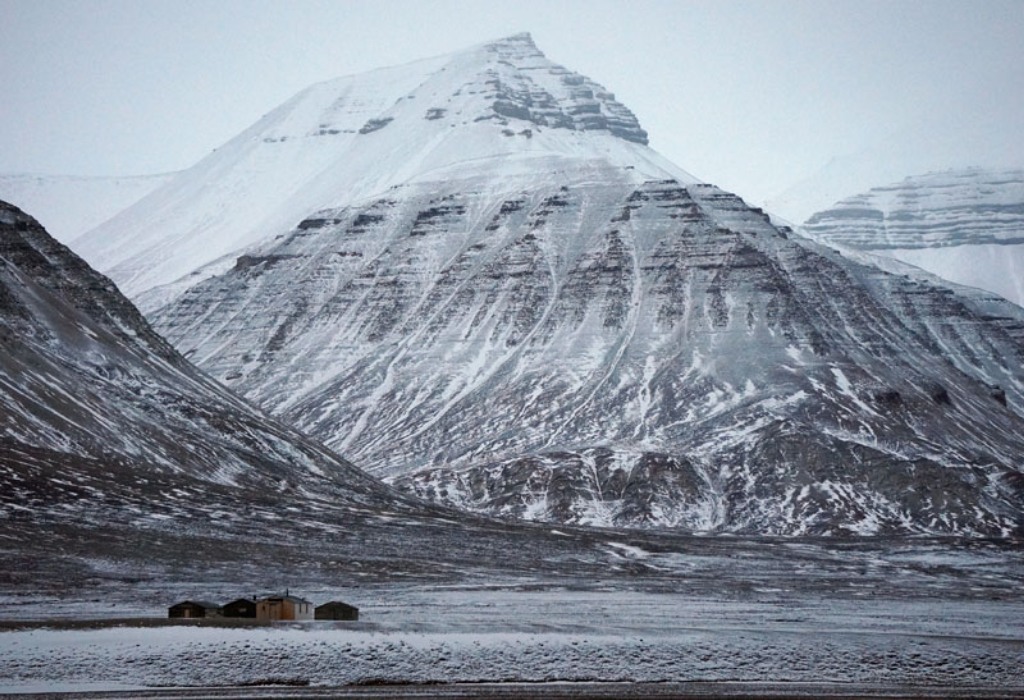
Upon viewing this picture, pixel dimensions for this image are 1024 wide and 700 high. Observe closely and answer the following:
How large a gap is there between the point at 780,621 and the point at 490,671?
113ft

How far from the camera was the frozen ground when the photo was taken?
A: 6575 cm

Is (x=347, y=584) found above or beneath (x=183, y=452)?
beneath

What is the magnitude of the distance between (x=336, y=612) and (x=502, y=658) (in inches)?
786

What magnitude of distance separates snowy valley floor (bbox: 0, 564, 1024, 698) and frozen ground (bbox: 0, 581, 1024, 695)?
84 mm

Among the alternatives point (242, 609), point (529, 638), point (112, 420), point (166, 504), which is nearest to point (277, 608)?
point (242, 609)

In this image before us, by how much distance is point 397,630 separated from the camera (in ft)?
257

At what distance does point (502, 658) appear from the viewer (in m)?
69.4

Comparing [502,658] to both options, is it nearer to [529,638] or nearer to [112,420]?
[529,638]

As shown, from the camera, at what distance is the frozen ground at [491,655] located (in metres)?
65.8

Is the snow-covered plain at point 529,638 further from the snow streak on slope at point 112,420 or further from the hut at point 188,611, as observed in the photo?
the snow streak on slope at point 112,420

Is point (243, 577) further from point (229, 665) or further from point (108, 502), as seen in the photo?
point (229, 665)

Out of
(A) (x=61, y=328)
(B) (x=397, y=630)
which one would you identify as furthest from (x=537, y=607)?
(A) (x=61, y=328)

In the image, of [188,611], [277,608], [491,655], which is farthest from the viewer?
[188,611]

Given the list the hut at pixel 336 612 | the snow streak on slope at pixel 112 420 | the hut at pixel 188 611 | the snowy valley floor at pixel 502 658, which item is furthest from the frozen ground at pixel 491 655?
the snow streak on slope at pixel 112 420
